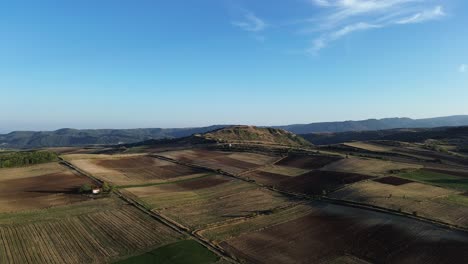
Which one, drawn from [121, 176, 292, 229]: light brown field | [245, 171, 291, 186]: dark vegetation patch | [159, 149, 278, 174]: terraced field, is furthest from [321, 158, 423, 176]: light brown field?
[121, 176, 292, 229]: light brown field

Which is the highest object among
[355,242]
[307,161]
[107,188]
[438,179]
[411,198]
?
[307,161]

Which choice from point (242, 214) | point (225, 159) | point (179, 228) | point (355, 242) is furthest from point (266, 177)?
point (355, 242)

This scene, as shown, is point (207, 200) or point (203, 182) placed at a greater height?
point (203, 182)

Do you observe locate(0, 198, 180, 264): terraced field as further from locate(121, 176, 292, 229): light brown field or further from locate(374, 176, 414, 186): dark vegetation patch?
locate(374, 176, 414, 186): dark vegetation patch

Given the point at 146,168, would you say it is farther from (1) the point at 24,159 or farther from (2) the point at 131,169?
(1) the point at 24,159

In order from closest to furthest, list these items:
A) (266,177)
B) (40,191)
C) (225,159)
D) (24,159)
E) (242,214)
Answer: (242,214) → (40,191) → (266,177) → (24,159) → (225,159)

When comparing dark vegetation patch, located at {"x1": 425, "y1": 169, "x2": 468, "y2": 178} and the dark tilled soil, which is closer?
the dark tilled soil

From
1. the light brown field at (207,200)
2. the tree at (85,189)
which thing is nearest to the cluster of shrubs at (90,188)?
the tree at (85,189)
